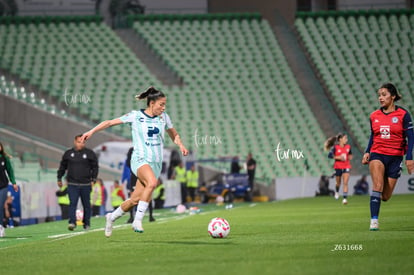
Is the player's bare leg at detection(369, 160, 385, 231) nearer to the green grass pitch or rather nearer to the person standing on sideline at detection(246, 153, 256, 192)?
the green grass pitch

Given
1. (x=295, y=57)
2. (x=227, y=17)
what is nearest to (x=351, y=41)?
(x=295, y=57)

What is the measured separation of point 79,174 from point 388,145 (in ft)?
27.6

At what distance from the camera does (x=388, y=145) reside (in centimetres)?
1512

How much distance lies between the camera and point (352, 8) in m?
56.1

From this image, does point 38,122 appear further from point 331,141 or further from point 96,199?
point 331,141

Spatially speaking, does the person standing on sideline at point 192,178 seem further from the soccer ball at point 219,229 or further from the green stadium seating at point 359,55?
the soccer ball at point 219,229

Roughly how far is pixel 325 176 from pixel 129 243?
28483 millimetres

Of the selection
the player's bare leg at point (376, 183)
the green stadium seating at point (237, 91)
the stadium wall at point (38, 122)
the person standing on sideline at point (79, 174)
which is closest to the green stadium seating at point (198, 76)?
the green stadium seating at point (237, 91)

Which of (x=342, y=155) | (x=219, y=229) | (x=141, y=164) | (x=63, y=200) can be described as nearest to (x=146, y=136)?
(x=141, y=164)

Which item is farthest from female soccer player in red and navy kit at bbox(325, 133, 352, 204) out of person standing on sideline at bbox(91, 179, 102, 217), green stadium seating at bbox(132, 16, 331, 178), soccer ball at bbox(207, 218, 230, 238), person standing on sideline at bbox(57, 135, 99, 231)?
soccer ball at bbox(207, 218, 230, 238)

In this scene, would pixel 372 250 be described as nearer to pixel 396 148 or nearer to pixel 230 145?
pixel 396 148

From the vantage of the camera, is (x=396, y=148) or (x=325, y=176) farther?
(x=325, y=176)

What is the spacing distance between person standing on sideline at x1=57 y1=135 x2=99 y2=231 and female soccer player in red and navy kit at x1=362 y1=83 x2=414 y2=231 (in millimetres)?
8013

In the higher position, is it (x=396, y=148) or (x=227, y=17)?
(x=227, y=17)
